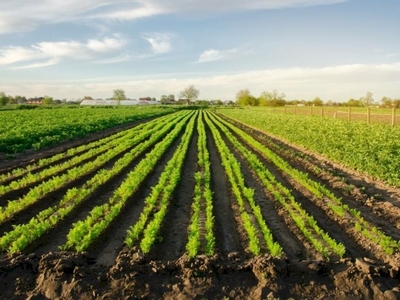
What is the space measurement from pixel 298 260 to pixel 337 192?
4.82m

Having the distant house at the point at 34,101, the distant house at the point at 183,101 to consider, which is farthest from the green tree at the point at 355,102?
the distant house at the point at 34,101

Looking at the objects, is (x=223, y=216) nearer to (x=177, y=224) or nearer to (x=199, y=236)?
(x=177, y=224)

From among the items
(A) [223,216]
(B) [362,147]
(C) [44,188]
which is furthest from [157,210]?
(B) [362,147]

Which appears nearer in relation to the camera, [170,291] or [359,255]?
[170,291]

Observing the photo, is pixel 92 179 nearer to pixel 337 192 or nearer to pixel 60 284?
pixel 60 284

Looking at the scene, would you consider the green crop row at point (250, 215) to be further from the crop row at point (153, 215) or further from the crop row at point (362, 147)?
the crop row at point (362, 147)

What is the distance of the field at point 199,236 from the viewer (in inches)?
202

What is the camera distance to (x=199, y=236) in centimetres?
688

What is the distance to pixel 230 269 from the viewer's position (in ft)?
17.8

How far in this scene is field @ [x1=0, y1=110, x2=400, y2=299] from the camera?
202 inches

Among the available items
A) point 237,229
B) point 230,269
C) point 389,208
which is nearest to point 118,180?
point 237,229

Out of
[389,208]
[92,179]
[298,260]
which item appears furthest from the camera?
[92,179]

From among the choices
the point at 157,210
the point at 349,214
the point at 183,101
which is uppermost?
the point at 183,101

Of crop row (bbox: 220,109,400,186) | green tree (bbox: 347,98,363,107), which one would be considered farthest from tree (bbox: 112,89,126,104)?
crop row (bbox: 220,109,400,186)
